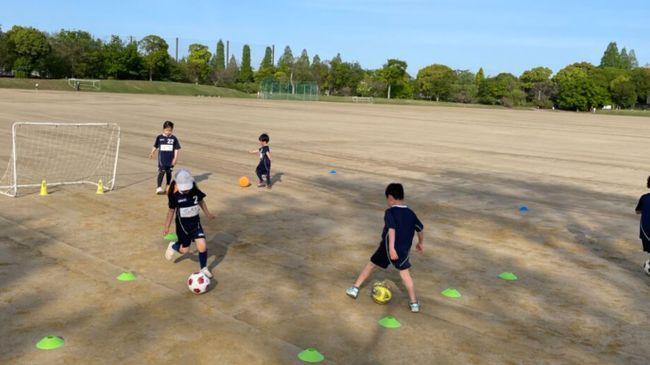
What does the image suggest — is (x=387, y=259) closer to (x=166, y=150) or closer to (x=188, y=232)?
(x=188, y=232)

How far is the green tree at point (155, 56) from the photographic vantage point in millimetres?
111188

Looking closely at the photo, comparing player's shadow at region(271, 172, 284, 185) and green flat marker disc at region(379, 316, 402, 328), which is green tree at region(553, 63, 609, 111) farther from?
green flat marker disc at region(379, 316, 402, 328)

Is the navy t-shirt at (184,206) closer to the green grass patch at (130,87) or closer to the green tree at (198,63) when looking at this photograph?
the green grass patch at (130,87)

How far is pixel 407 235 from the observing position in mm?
7008

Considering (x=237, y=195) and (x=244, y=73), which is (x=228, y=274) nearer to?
(x=237, y=195)

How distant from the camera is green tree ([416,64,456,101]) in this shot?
14488cm

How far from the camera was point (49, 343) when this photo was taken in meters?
5.84

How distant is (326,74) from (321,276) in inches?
5252

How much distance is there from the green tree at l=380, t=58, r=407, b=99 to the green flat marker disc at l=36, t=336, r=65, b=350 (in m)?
136

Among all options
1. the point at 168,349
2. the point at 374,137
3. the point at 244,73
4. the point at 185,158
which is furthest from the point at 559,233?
the point at 244,73

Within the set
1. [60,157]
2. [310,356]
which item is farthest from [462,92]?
[310,356]

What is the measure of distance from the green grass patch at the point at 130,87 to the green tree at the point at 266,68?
2523 centimetres

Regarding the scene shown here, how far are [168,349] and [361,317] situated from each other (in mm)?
2345

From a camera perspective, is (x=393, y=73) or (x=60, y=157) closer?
(x=60, y=157)
